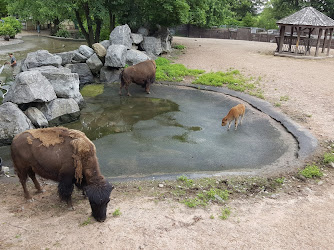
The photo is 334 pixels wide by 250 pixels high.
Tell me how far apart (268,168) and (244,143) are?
1.52 m

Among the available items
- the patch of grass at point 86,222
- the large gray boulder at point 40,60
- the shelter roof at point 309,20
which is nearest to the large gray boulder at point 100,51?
the large gray boulder at point 40,60

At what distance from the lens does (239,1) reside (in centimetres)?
4272

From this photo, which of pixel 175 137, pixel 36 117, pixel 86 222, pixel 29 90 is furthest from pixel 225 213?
pixel 29 90

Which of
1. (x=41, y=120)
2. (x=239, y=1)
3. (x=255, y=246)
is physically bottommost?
(x=255, y=246)

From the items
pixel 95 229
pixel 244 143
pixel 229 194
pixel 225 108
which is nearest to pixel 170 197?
pixel 229 194

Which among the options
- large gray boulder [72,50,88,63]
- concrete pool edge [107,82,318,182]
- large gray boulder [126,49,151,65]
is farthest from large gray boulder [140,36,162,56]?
concrete pool edge [107,82,318,182]

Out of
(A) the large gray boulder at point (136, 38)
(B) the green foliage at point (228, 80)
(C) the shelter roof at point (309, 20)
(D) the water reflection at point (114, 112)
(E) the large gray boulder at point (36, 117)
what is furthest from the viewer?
(C) the shelter roof at point (309, 20)

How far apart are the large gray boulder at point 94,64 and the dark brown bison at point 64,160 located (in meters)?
10.1

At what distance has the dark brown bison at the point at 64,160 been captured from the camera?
5.10 metres

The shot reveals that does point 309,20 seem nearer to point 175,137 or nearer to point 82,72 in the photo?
point 82,72

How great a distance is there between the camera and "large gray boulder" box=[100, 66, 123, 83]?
1502cm

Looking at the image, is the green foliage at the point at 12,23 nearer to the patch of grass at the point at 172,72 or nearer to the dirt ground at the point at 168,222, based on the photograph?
the patch of grass at the point at 172,72

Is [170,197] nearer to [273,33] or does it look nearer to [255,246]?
[255,246]

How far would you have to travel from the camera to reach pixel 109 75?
1507 cm
